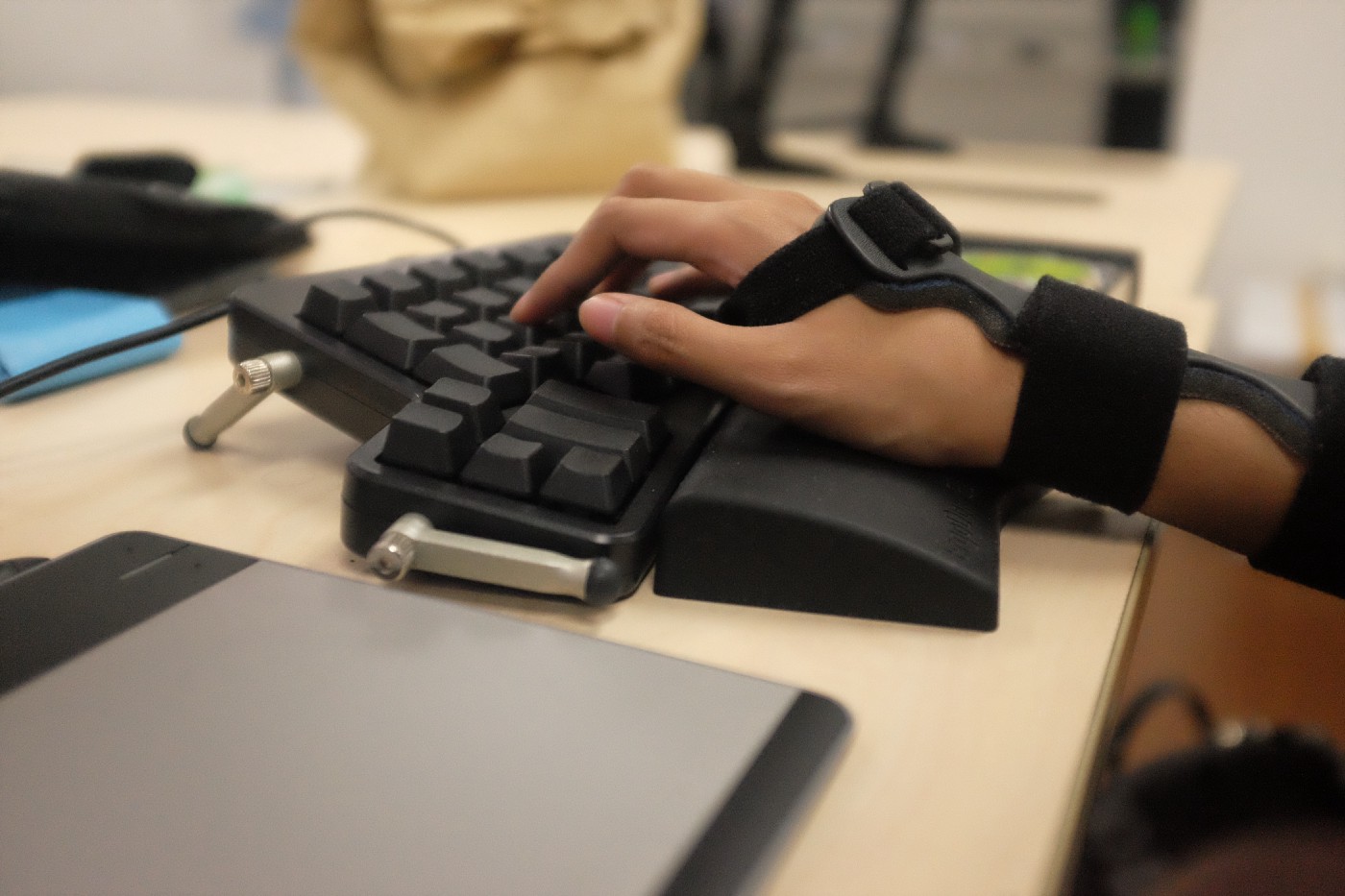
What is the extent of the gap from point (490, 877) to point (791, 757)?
8 centimetres

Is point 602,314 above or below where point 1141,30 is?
below

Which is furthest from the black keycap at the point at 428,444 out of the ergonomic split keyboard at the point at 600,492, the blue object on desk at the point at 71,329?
the blue object on desk at the point at 71,329

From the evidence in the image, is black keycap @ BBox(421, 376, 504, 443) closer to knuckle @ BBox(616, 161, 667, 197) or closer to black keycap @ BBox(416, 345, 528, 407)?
black keycap @ BBox(416, 345, 528, 407)

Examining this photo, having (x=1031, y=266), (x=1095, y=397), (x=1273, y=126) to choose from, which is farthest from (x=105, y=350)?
(x=1273, y=126)

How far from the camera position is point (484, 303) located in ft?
1.60

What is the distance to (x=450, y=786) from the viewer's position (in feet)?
0.80

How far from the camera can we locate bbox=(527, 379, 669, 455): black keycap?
0.39 m

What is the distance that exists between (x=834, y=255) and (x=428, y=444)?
18 cm

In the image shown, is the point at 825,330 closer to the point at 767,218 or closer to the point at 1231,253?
the point at 767,218

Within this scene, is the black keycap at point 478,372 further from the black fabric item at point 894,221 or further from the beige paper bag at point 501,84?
the beige paper bag at point 501,84

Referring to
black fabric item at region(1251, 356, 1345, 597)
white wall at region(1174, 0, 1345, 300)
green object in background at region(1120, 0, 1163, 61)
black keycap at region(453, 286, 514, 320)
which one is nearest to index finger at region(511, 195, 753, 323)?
black keycap at region(453, 286, 514, 320)

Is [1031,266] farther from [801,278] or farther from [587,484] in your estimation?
[587,484]

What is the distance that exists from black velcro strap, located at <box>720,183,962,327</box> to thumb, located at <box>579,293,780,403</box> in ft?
0.06

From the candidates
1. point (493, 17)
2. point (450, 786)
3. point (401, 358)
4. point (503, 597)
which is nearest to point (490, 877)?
point (450, 786)
